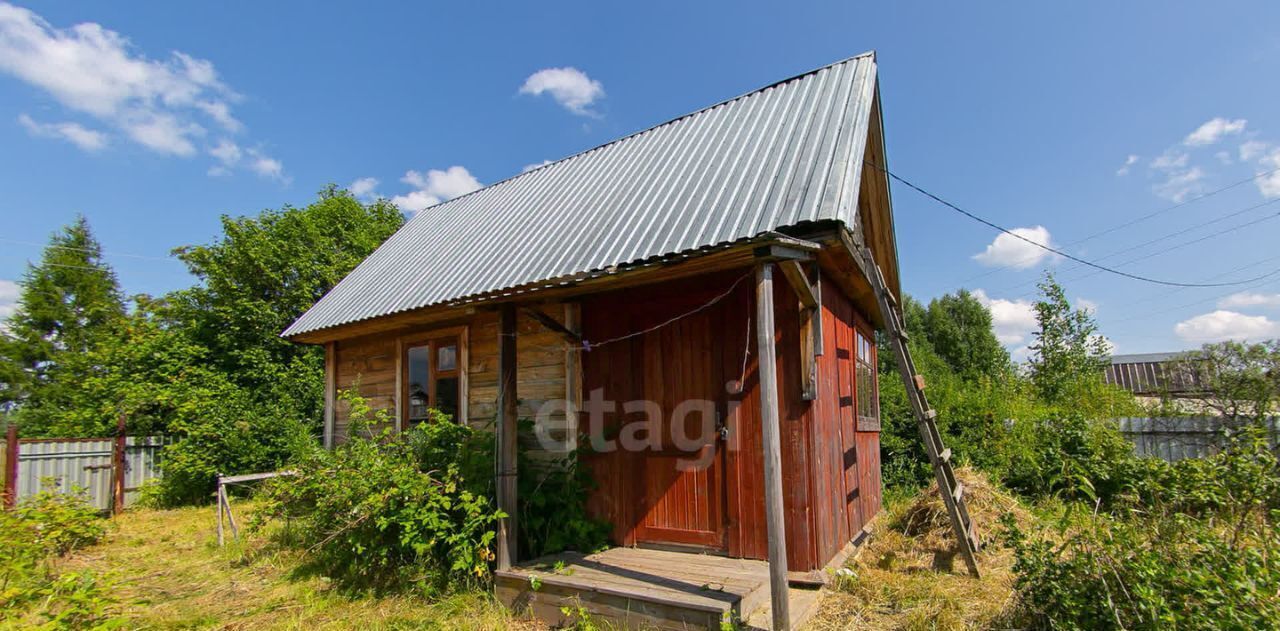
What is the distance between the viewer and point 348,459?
5805 millimetres

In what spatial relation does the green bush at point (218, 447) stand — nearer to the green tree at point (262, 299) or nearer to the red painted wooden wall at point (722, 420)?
the green tree at point (262, 299)

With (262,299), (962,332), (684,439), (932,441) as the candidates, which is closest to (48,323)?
(262,299)

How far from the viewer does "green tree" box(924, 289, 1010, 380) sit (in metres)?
26.2

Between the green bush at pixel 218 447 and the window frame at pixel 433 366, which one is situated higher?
the window frame at pixel 433 366

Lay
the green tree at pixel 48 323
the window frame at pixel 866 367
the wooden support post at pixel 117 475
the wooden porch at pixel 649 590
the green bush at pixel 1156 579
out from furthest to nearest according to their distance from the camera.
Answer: the green tree at pixel 48 323
the wooden support post at pixel 117 475
the window frame at pixel 866 367
the wooden porch at pixel 649 590
the green bush at pixel 1156 579

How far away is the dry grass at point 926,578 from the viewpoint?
4.02m

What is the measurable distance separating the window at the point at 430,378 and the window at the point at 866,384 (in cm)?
484

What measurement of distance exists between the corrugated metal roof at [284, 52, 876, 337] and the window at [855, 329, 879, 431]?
2.88m

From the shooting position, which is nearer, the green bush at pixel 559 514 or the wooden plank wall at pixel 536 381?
the green bush at pixel 559 514

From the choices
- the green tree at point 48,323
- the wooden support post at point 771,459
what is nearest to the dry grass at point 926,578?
the wooden support post at point 771,459

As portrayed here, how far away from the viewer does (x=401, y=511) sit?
5078 mm

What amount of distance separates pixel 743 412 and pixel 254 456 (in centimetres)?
1075

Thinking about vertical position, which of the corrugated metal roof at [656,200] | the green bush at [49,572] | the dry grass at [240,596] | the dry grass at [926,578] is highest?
the corrugated metal roof at [656,200]

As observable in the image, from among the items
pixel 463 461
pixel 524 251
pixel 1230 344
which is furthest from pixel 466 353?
pixel 1230 344
